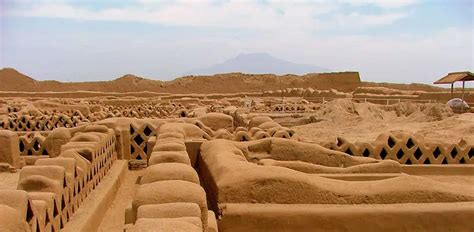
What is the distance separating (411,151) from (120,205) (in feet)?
15.9

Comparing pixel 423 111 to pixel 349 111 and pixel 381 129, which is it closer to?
pixel 349 111

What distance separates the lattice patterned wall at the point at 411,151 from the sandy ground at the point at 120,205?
11.7ft

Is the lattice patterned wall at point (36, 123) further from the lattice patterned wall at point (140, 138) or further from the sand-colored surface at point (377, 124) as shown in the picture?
the sand-colored surface at point (377, 124)

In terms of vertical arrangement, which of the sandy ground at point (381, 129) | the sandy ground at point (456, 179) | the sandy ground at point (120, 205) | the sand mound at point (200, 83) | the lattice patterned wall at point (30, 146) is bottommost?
the sandy ground at point (381, 129)

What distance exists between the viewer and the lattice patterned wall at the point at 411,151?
7.49 meters

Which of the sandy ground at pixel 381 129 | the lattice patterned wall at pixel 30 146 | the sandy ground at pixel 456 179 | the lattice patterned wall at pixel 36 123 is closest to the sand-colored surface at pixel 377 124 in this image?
the sandy ground at pixel 381 129

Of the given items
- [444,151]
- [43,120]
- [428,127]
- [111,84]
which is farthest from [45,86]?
[444,151]

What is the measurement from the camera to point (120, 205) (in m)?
6.63

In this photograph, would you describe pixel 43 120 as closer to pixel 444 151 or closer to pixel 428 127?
pixel 444 151

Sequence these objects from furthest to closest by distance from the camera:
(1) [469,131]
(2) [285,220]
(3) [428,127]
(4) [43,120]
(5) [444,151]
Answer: (3) [428,127] < (1) [469,131] < (4) [43,120] < (5) [444,151] < (2) [285,220]

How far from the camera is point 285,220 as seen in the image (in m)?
3.69

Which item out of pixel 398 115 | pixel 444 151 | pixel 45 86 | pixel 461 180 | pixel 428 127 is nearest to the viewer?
pixel 461 180

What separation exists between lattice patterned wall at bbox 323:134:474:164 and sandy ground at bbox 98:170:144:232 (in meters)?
3.58

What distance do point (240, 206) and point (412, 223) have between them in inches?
58.9
